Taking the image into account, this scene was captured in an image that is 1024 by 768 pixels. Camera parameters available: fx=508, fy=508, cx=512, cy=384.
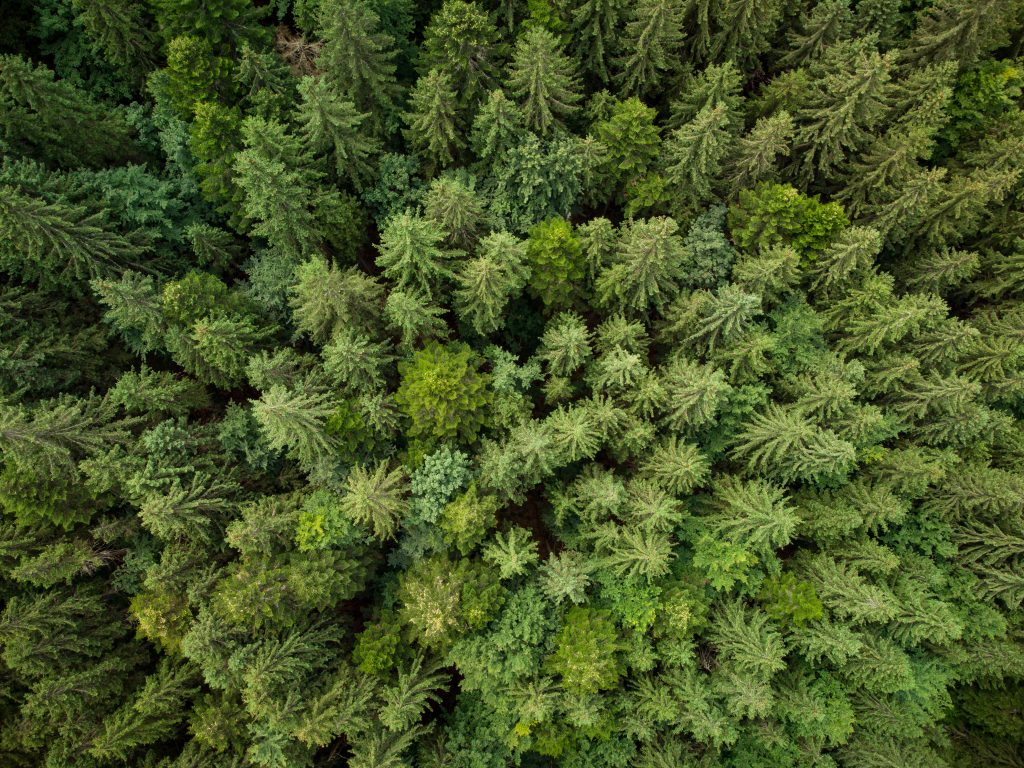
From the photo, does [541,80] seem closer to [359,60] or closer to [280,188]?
[359,60]

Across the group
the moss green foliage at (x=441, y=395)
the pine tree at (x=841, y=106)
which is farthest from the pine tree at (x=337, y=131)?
the pine tree at (x=841, y=106)

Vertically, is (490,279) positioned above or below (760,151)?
below

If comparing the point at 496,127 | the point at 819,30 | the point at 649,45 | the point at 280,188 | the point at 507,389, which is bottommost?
the point at 507,389

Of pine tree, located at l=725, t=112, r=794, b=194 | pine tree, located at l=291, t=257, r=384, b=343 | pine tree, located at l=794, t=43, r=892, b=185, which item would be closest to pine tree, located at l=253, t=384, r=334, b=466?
pine tree, located at l=291, t=257, r=384, b=343

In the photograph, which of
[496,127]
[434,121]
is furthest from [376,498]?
[434,121]

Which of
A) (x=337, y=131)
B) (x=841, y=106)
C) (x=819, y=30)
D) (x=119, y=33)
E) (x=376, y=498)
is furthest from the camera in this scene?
(x=819, y=30)

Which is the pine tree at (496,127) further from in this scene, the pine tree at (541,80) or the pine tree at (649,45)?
the pine tree at (649,45)
